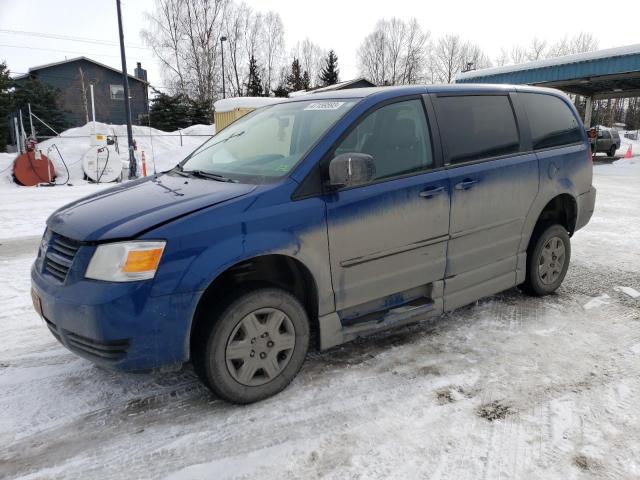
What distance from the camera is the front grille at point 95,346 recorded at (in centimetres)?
250

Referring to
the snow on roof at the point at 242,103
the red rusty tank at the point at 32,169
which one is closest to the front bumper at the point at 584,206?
the snow on roof at the point at 242,103

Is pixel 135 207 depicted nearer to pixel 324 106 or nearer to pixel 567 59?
pixel 324 106

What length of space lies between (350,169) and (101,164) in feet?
49.2

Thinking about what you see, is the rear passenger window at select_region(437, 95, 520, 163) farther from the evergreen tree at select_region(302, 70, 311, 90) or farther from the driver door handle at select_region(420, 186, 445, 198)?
the evergreen tree at select_region(302, 70, 311, 90)

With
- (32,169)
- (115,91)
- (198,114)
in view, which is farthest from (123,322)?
(115,91)

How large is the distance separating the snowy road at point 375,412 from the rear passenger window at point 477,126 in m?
1.42

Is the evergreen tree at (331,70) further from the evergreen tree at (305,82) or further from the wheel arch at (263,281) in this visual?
the wheel arch at (263,281)

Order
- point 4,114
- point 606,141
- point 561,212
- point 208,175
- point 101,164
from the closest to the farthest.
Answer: point 208,175, point 561,212, point 101,164, point 4,114, point 606,141

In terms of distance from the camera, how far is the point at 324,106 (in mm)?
3479

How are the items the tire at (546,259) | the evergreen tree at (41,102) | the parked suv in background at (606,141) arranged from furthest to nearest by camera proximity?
1. the evergreen tree at (41,102)
2. the parked suv in background at (606,141)
3. the tire at (546,259)

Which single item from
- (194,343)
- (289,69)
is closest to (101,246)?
(194,343)

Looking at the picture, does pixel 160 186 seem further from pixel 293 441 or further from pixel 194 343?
pixel 293 441

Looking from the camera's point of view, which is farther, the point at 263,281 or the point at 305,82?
the point at 305,82

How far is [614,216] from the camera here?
8578 millimetres
